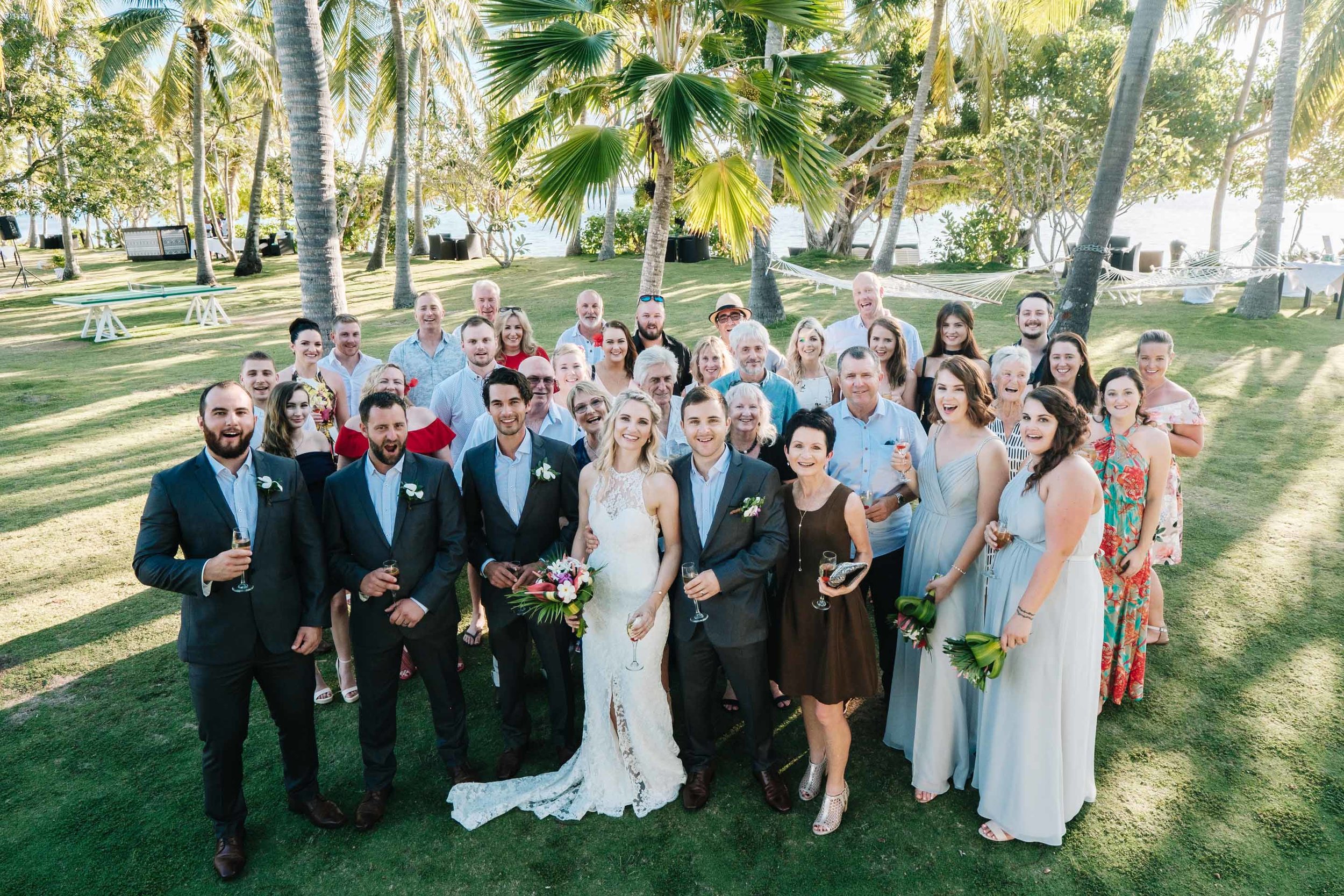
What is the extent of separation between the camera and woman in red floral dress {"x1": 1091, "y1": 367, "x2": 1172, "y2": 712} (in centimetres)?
466

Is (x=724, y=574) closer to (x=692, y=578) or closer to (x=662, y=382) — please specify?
(x=692, y=578)

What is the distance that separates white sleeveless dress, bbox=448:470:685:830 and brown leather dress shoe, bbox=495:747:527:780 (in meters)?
0.14

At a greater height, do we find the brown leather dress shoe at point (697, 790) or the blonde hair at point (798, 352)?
the blonde hair at point (798, 352)

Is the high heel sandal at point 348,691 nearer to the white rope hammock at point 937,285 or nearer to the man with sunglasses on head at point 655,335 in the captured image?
the man with sunglasses on head at point 655,335

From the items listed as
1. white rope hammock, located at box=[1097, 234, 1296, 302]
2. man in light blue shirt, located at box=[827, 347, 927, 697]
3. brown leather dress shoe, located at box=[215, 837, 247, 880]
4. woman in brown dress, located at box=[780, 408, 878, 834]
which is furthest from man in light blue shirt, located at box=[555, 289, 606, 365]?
white rope hammock, located at box=[1097, 234, 1296, 302]

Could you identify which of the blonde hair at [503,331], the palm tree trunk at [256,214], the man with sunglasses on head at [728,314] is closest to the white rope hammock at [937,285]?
the man with sunglasses on head at [728,314]

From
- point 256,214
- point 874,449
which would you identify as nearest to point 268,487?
point 874,449

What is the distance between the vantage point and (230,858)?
12.7ft

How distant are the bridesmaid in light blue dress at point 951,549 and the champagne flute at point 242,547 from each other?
3.37m

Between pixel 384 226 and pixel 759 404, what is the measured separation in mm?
24172

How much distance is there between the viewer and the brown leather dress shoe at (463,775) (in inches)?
176

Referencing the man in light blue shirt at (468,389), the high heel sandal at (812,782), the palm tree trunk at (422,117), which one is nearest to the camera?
the high heel sandal at (812,782)

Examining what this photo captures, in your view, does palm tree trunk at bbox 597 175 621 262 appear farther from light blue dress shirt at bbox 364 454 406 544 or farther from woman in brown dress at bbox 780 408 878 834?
woman in brown dress at bbox 780 408 878 834

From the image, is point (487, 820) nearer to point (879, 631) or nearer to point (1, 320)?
point (879, 631)
